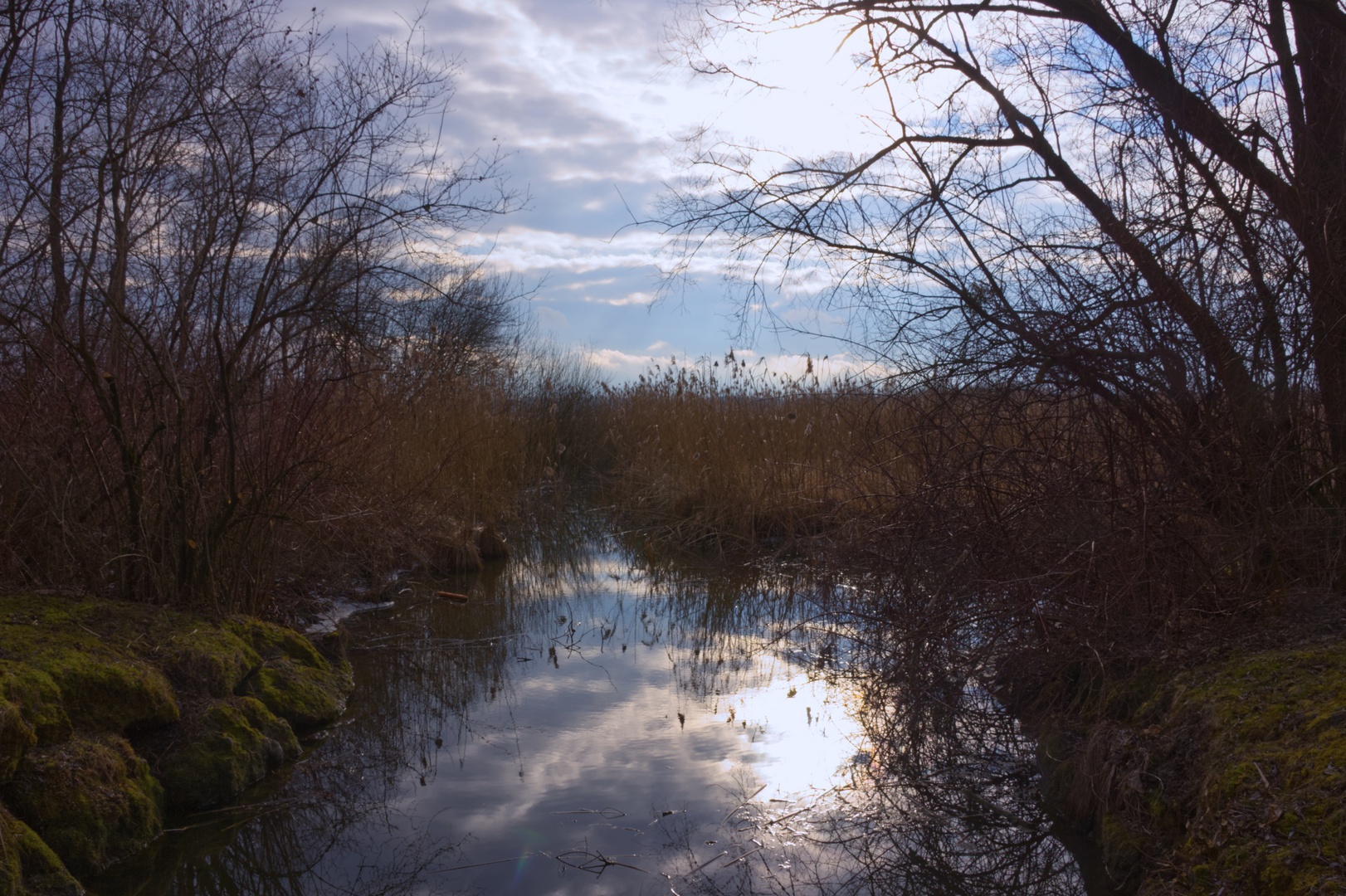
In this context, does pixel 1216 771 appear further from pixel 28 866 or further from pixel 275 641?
pixel 275 641

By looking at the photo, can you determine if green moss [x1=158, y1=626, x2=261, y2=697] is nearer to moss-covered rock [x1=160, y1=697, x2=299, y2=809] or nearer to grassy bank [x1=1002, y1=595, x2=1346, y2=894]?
moss-covered rock [x1=160, y1=697, x2=299, y2=809]

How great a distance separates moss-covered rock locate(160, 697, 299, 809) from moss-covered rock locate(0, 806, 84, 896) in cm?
59

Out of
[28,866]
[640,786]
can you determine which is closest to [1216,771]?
[640,786]

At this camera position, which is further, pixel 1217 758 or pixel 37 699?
pixel 37 699

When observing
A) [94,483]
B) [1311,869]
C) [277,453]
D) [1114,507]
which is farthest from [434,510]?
[1311,869]

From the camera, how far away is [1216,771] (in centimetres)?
225

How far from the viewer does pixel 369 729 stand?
12.6 feet

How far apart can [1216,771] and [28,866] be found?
317 centimetres

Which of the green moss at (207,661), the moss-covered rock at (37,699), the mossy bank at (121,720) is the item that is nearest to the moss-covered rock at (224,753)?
the mossy bank at (121,720)

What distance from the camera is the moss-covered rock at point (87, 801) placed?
8.47ft

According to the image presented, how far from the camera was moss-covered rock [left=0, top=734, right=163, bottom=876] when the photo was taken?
2582 mm

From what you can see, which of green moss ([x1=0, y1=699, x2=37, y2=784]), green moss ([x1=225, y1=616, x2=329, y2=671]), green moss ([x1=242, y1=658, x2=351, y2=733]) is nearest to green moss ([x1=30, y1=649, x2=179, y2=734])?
green moss ([x1=0, y1=699, x2=37, y2=784])

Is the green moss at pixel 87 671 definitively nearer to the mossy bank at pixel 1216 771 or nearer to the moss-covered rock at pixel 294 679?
the moss-covered rock at pixel 294 679

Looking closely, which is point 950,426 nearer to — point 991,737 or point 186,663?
point 991,737
